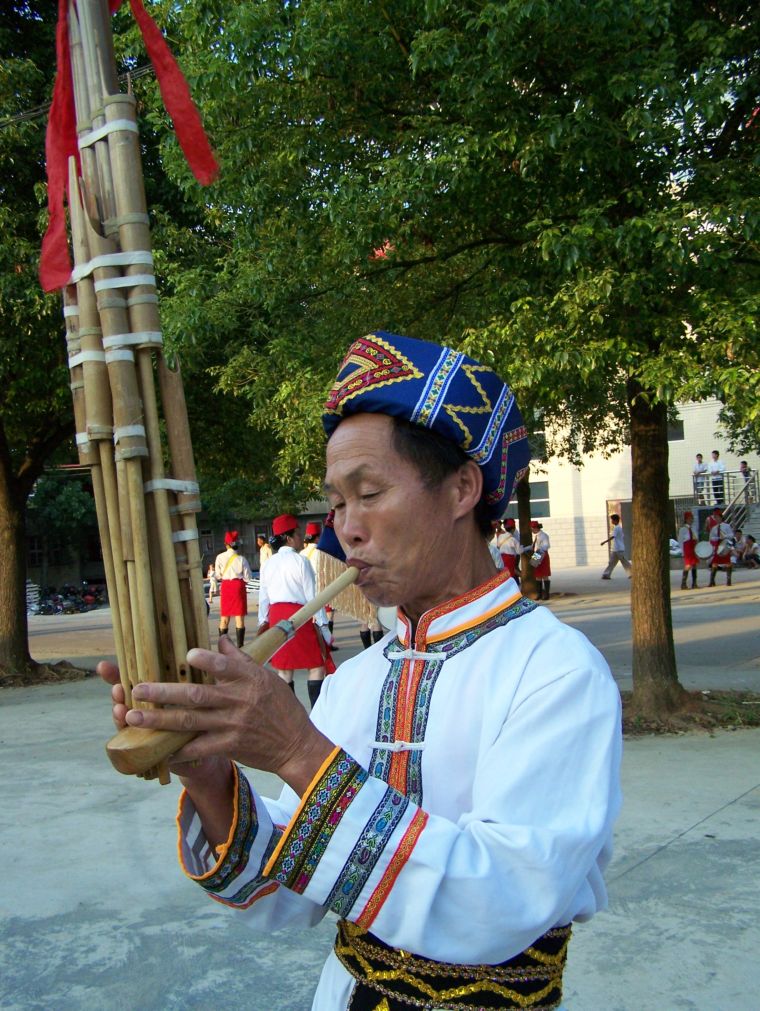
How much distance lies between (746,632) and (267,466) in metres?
7.06

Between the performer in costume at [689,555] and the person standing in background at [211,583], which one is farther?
the performer in costume at [689,555]

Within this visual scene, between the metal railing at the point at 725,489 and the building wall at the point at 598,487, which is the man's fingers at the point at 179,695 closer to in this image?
the metal railing at the point at 725,489

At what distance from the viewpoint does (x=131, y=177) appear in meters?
1.27

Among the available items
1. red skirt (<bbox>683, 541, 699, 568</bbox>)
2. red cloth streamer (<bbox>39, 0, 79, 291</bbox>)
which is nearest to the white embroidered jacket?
red cloth streamer (<bbox>39, 0, 79, 291</bbox>)

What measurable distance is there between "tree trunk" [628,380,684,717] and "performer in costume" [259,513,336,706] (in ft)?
8.83

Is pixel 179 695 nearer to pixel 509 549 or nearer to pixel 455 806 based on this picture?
pixel 455 806

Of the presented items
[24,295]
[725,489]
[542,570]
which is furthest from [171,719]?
[725,489]

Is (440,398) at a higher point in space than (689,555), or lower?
higher

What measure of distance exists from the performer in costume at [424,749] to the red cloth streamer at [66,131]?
41 centimetres

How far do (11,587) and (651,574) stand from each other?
8.19 meters

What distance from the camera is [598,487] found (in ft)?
109

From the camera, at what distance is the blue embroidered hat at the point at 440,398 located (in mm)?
1535

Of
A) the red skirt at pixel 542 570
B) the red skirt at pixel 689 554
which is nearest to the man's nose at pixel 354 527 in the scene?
the red skirt at pixel 542 570

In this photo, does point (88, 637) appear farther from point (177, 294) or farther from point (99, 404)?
point (99, 404)
